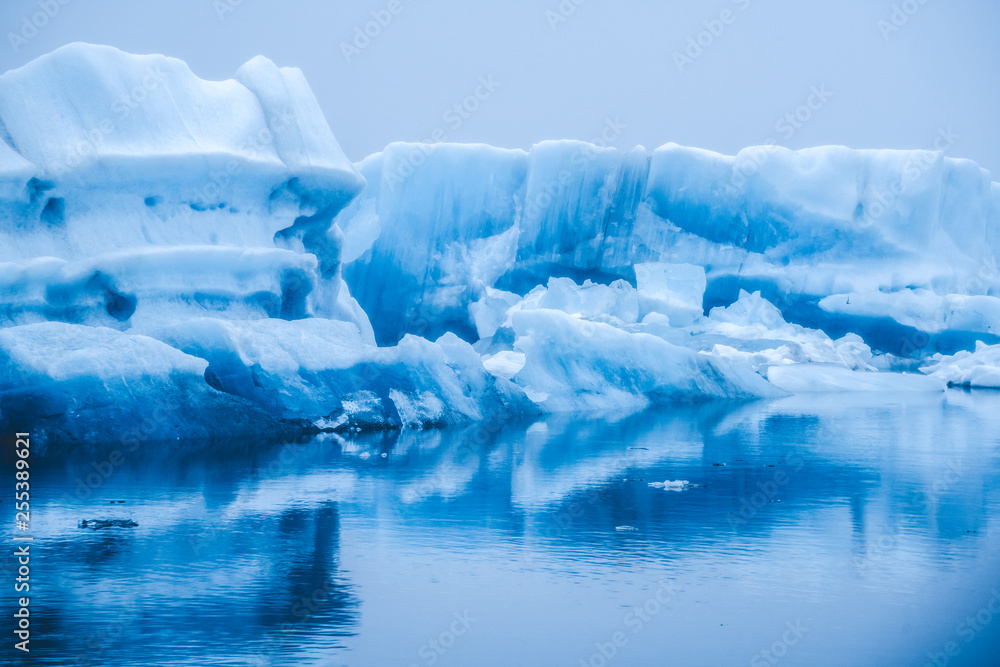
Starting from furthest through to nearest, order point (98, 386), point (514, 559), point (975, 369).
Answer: point (975, 369) < point (98, 386) < point (514, 559)

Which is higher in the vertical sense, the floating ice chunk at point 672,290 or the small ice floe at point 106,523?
the floating ice chunk at point 672,290

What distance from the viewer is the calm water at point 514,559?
4000 millimetres

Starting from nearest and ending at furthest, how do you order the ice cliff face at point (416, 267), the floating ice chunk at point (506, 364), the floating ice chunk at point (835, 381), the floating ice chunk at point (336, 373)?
the floating ice chunk at point (336, 373)
the ice cliff face at point (416, 267)
the floating ice chunk at point (506, 364)
the floating ice chunk at point (835, 381)

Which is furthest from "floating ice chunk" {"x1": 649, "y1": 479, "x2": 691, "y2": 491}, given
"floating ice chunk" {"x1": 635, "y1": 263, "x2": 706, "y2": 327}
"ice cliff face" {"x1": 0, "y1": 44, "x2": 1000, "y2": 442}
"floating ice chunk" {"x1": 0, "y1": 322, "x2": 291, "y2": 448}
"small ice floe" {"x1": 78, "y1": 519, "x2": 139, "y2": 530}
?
"floating ice chunk" {"x1": 635, "y1": 263, "x2": 706, "y2": 327}

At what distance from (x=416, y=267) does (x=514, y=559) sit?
14.9m

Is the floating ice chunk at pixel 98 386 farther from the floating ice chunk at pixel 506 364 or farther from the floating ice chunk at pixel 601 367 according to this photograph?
the floating ice chunk at pixel 506 364

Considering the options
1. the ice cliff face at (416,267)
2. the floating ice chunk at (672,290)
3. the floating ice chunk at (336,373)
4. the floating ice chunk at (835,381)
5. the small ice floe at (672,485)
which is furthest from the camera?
the floating ice chunk at (672,290)

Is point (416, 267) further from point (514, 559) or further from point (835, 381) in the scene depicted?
point (514, 559)

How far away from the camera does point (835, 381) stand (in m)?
18.2

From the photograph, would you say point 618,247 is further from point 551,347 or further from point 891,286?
point 551,347

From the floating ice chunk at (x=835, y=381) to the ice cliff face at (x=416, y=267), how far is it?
0.07 m

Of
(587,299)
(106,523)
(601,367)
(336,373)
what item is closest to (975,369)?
(587,299)

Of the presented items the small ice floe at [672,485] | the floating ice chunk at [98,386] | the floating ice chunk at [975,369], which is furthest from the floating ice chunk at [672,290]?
the small ice floe at [672,485]

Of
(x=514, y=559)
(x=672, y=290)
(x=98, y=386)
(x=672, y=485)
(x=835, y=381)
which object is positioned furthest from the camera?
(x=672, y=290)
